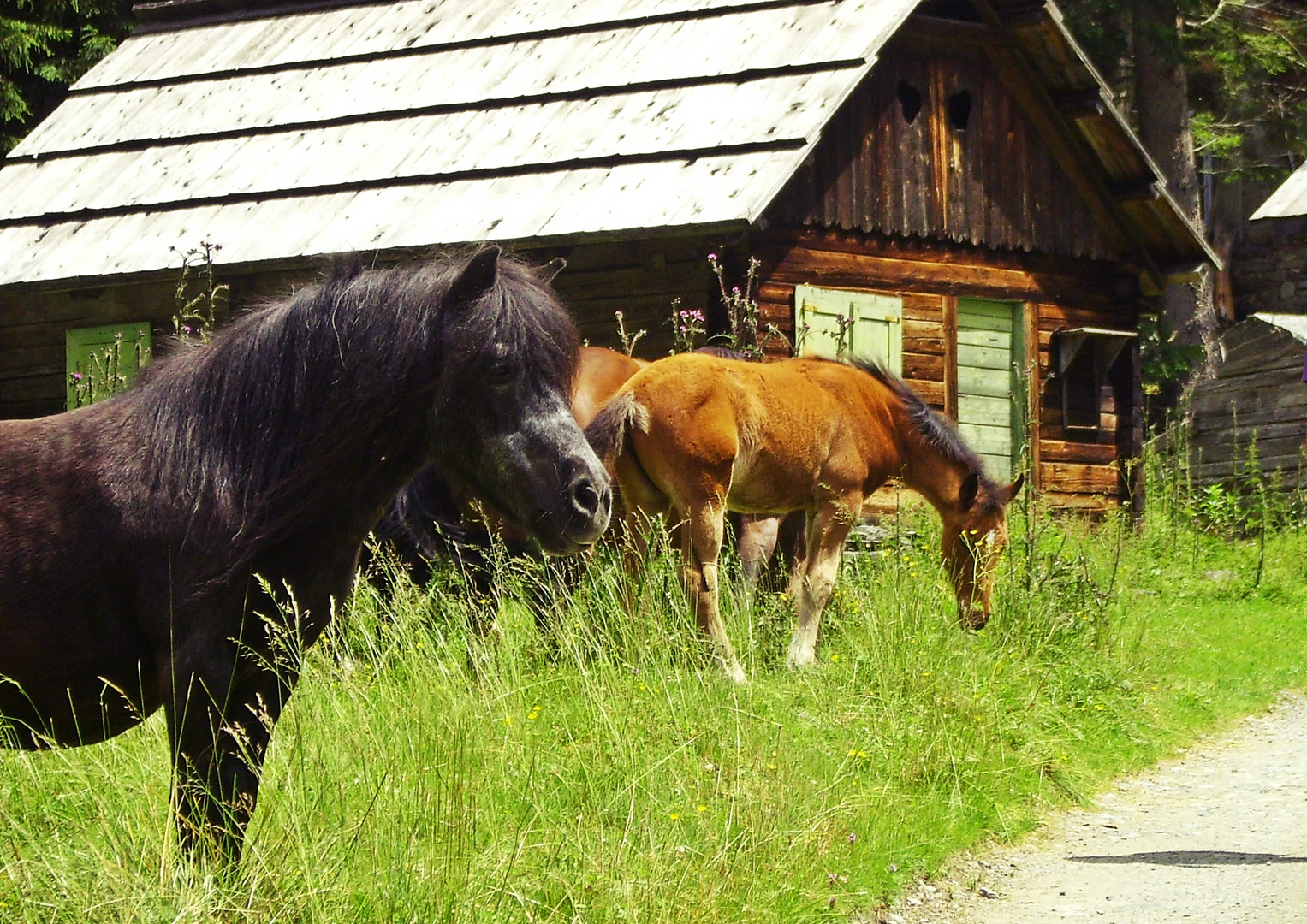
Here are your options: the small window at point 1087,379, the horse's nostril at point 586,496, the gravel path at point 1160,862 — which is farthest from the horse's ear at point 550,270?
the small window at point 1087,379

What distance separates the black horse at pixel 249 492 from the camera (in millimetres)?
3934

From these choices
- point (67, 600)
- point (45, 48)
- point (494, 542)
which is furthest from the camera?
point (45, 48)

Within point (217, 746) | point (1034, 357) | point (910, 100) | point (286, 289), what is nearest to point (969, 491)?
point (286, 289)

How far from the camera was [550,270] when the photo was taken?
477 centimetres

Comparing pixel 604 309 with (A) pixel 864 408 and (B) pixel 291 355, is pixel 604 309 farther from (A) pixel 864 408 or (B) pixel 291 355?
(B) pixel 291 355

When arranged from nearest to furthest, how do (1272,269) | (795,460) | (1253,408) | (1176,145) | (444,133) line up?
(795,460) < (444,133) < (1253,408) < (1176,145) < (1272,269)

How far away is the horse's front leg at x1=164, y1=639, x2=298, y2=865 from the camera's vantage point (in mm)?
3914

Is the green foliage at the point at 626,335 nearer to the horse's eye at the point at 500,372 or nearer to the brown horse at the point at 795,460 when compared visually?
the brown horse at the point at 795,460

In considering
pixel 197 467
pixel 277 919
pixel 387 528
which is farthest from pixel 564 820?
pixel 387 528

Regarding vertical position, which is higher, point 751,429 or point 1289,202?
point 1289,202

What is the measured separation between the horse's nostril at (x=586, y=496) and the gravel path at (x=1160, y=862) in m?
1.95

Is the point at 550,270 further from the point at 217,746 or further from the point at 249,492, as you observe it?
the point at 217,746

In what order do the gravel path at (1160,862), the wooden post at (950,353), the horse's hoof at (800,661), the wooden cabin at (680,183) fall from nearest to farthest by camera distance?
the gravel path at (1160,862) → the horse's hoof at (800,661) → the wooden cabin at (680,183) → the wooden post at (950,353)

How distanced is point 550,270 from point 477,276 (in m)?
0.69
